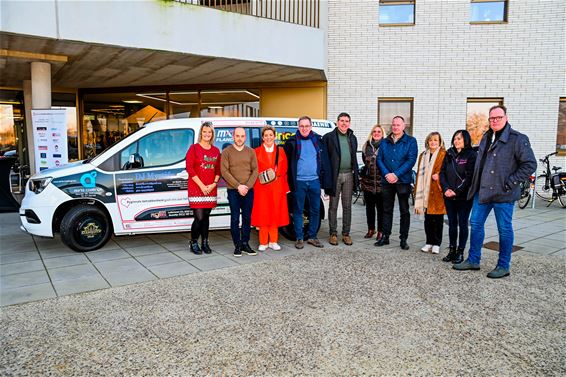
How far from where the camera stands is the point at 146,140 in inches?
251

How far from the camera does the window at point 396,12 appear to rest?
1248 cm

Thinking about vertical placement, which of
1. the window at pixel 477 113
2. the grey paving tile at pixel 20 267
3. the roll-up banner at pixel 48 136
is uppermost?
the window at pixel 477 113

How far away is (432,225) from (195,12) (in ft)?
21.1

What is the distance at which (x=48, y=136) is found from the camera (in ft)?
28.5

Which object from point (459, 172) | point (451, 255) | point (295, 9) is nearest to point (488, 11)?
point (295, 9)

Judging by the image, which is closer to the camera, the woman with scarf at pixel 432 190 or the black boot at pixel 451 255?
the black boot at pixel 451 255

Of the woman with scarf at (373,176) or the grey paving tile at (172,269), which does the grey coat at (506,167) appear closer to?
the woman with scarf at (373,176)

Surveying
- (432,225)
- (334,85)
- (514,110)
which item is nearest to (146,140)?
(432,225)

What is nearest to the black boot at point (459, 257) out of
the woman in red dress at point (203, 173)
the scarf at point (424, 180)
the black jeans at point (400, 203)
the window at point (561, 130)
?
the scarf at point (424, 180)

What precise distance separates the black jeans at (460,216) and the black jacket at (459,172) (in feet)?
0.41

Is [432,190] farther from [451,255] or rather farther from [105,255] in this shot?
[105,255]

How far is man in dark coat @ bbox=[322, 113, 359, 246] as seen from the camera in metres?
6.45

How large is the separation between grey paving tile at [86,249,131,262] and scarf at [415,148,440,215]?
4.32 m

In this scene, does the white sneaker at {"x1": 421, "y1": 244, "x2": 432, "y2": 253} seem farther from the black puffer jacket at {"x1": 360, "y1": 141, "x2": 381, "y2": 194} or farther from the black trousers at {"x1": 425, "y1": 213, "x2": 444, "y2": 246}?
the black puffer jacket at {"x1": 360, "y1": 141, "x2": 381, "y2": 194}
